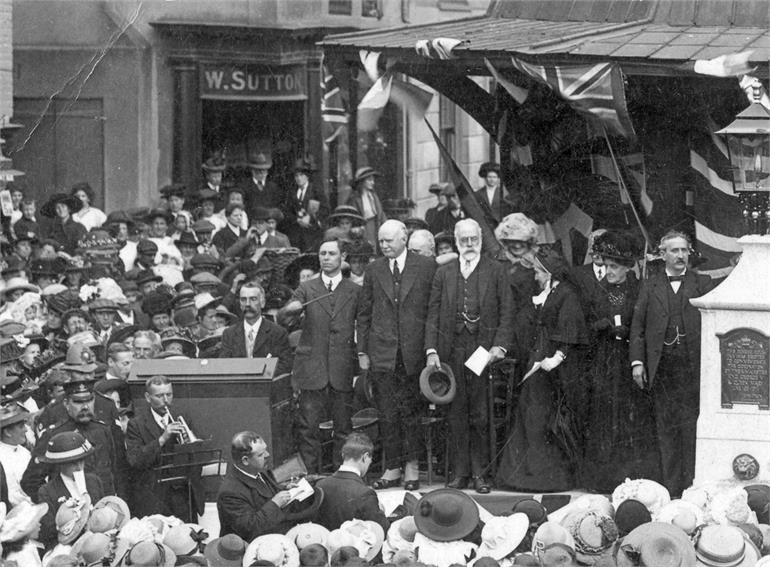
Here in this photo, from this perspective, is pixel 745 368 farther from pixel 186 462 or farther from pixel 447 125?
pixel 447 125

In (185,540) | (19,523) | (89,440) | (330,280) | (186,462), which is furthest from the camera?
(330,280)

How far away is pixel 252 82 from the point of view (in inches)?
992

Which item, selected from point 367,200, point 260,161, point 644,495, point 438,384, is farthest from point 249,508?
point 260,161

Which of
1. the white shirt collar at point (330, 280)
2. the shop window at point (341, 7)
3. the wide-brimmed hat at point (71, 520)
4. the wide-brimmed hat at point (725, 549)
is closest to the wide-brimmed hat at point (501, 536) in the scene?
the wide-brimmed hat at point (725, 549)

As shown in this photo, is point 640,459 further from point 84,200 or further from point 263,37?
point 263,37

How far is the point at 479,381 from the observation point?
40.9ft

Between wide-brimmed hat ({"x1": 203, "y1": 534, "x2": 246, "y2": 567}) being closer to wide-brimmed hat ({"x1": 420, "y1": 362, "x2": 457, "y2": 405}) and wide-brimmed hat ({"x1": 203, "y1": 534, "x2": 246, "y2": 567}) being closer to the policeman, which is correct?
the policeman

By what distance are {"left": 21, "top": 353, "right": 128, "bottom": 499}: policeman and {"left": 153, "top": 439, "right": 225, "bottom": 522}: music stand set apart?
0.31 meters

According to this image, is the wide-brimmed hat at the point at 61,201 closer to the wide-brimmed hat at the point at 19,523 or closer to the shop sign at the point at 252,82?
the shop sign at the point at 252,82

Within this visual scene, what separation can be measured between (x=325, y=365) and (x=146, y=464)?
82.2 inches

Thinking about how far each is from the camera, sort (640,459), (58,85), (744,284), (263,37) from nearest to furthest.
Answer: (744,284) < (640,459) < (58,85) < (263,37)

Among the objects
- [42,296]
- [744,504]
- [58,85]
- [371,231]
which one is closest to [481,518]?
[744,504]

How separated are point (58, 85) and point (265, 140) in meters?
3.68

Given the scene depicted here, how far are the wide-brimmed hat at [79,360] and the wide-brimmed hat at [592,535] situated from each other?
151 inches
